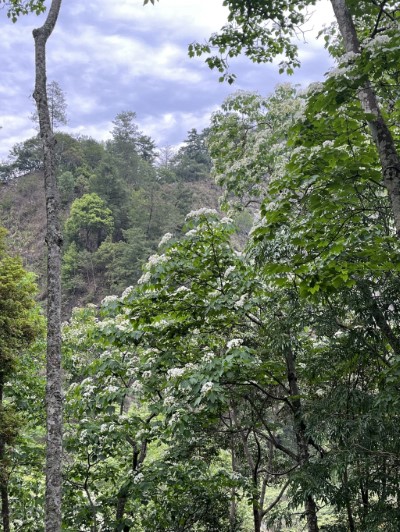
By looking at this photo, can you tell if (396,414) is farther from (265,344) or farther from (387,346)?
(265,344)

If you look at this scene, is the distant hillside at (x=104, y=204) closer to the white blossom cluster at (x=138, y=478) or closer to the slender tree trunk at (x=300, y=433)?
the slender tree trunk at (x=300, y=433)

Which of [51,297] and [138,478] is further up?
[51,297]

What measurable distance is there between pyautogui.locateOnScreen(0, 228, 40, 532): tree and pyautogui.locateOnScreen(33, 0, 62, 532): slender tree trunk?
7.26 feet

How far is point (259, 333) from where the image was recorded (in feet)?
19.0

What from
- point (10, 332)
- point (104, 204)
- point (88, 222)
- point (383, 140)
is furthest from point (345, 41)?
point (104, 204)

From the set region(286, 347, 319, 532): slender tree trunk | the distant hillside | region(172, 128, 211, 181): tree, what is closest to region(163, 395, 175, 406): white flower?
region(286, 347, 319, 532): slender tree trunk

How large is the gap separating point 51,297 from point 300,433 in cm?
344

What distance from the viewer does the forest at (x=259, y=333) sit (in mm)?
3540

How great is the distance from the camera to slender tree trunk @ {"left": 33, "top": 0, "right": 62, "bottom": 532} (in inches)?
160

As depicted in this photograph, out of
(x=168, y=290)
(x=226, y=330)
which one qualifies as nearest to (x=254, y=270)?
(x=168, y=290)

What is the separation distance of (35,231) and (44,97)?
45832 millimetres

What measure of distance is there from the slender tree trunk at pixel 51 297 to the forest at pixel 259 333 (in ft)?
0.06

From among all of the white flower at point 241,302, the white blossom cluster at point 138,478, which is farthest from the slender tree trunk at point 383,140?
the white blossom cluster at point 138,478

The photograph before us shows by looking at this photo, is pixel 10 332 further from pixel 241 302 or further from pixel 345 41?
pixel 345 41
